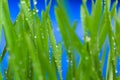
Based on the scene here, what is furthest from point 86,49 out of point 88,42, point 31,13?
point 31,13

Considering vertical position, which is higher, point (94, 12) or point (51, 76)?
point (94, 12)

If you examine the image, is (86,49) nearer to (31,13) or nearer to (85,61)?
(85,61)

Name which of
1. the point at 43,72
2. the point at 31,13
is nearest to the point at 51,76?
the point at 43,72

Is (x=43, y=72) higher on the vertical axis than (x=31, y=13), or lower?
lower

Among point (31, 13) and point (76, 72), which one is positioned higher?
point (31, 13)

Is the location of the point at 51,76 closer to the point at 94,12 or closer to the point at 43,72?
the point at 43,72

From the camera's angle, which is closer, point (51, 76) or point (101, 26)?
point (51, 76)

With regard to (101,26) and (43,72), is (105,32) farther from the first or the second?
(43,72)
